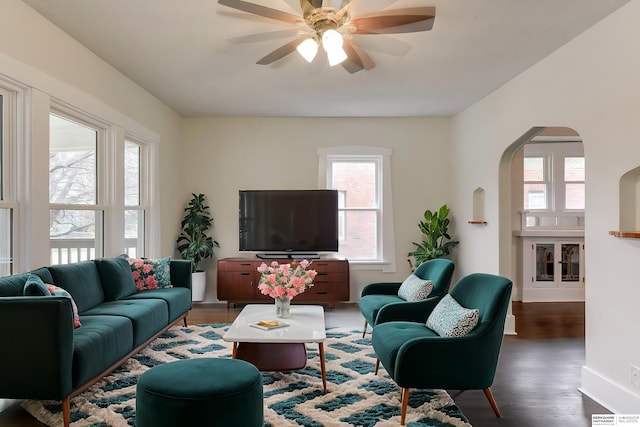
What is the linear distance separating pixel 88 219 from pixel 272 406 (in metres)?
2.61

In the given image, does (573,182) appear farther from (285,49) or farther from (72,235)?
(72,235)

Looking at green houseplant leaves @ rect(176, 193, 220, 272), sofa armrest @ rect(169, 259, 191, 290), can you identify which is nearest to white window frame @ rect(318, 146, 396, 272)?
green houseplant leaves @ rect(176, 193, 220, 272)

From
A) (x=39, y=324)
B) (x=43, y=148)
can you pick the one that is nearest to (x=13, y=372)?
(x=39, y=324)

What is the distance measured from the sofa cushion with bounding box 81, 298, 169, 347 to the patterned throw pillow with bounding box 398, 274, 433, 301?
2211 millimetres

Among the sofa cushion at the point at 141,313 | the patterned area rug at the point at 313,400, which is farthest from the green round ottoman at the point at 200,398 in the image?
the sofa cushion at the point at 141,313

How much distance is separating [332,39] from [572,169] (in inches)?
217

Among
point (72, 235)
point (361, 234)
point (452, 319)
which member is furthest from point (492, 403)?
point (361, 234)

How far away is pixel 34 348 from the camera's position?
8.13 ft

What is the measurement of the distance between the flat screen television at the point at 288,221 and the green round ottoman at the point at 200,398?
3780 millimetres

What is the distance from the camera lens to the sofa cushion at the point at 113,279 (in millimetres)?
4020

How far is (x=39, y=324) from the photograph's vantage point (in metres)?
2.48

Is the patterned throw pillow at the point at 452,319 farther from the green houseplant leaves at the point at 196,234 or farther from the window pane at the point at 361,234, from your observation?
the green houseplant leaves at the point at 196,234

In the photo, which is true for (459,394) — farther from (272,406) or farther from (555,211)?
(555,211)

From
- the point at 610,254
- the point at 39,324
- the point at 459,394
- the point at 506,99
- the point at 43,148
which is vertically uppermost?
the point at 506,99
